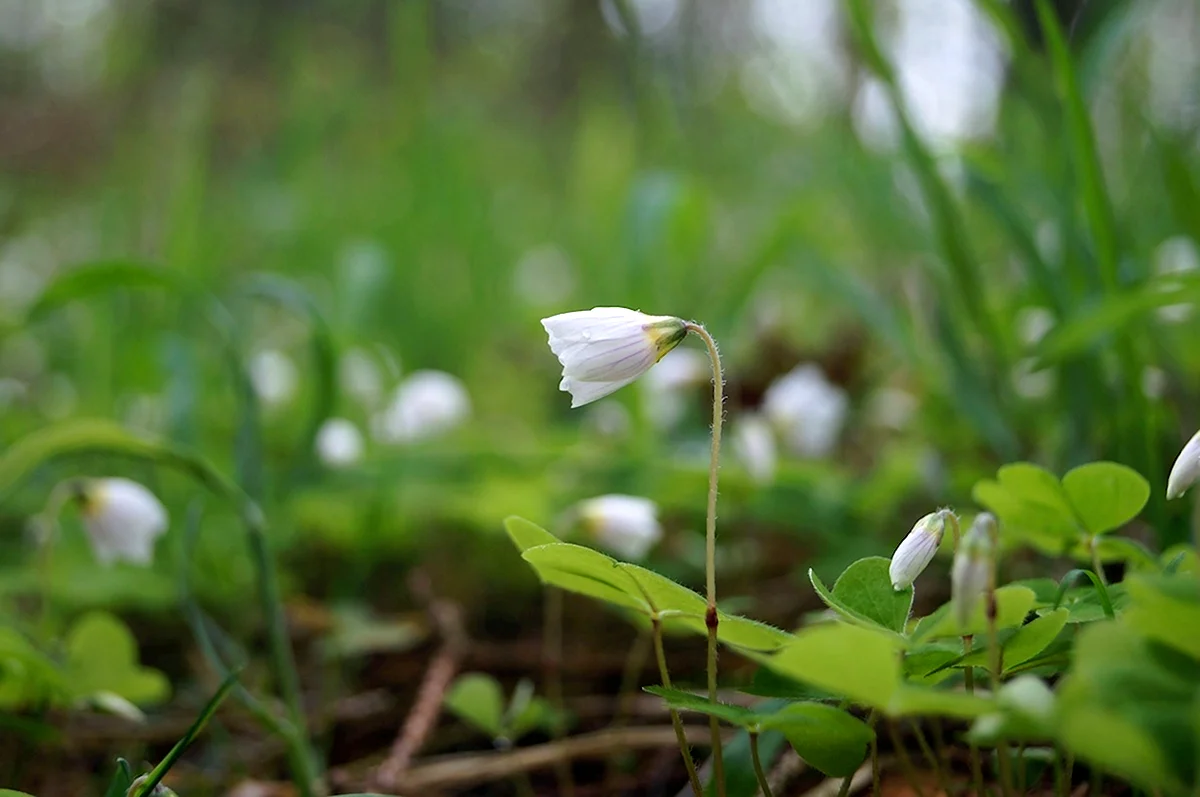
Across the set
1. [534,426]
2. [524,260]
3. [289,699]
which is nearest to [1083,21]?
[534,426]

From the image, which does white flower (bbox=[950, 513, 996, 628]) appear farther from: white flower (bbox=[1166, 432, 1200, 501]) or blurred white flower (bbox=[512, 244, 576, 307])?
blurred white flower (bbox=[512, 244, 576, 307])

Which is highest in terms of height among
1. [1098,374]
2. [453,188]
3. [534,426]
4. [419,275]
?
[453,188]

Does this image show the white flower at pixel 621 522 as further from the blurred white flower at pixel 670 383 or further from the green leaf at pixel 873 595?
the blurred white flower at pixel 670 383

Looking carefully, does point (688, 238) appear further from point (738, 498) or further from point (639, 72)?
point (738, 498)

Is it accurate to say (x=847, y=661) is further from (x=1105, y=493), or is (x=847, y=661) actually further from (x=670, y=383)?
(x=670, y=383)

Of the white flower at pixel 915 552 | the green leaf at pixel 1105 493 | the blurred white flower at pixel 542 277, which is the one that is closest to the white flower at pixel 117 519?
the white flower at pixel 915 552

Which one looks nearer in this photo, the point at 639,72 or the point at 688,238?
the point at 639,72

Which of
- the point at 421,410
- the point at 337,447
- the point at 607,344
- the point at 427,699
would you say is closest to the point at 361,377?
the point at 421,410
